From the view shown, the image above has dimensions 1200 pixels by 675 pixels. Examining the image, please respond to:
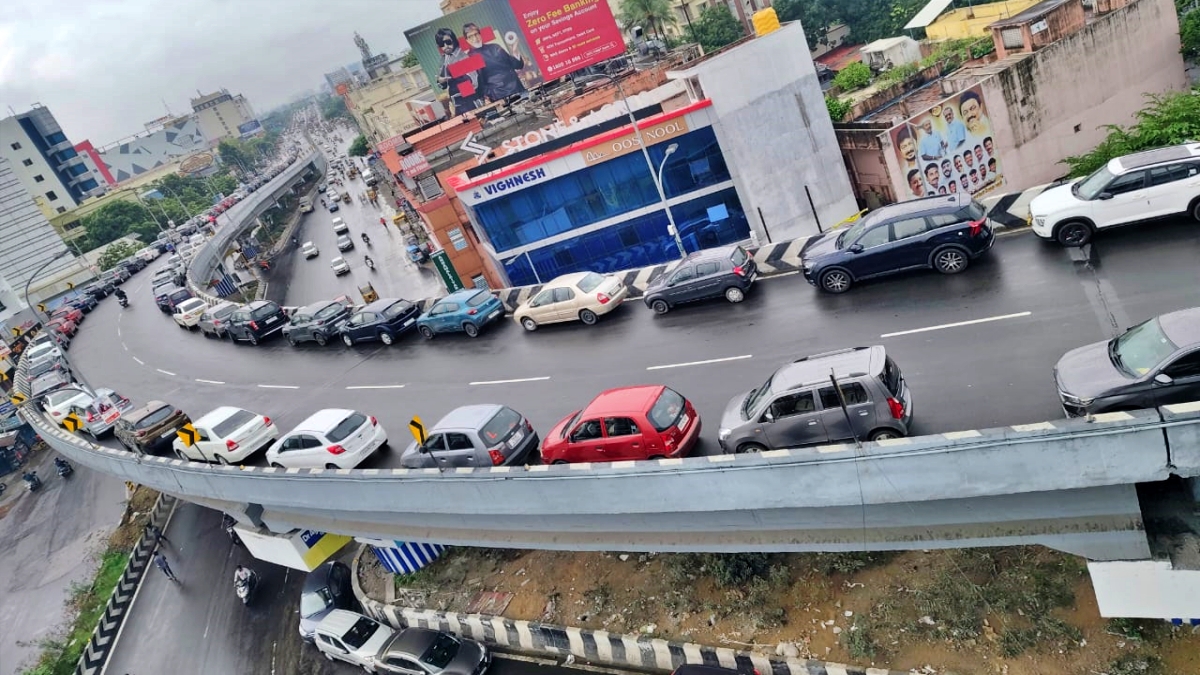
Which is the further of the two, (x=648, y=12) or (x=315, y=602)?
(x=648, y=12)

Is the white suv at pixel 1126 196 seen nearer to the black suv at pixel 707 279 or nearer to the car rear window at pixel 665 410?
the black suv at pixel 707 279

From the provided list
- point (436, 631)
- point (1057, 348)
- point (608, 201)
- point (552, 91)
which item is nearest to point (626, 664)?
point (436, 631)

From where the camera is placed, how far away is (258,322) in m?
32.8

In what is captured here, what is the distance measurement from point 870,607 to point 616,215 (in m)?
22.7

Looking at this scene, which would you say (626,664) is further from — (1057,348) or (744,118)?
(744,118)

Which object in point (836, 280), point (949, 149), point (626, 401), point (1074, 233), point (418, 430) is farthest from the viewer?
point (949, 149)

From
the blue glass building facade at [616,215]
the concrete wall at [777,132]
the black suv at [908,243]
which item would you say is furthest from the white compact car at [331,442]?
the concrete wall at [777,132]

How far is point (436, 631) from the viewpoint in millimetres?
17328

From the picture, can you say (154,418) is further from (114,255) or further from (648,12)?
(114,255)

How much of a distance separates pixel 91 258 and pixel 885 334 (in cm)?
11358

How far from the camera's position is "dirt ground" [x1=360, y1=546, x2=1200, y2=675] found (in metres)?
11.3

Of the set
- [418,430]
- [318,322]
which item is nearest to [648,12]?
[318,322]

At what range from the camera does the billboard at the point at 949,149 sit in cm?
2777

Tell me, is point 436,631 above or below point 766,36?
below
